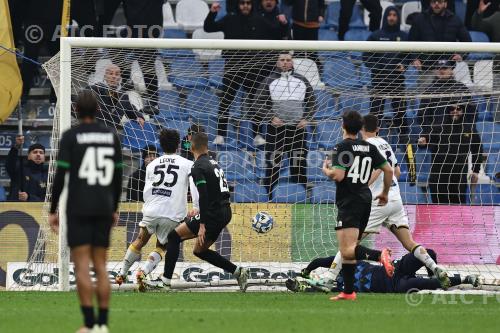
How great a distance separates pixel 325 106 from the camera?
50.8ft

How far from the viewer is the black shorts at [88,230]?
26.5 ft

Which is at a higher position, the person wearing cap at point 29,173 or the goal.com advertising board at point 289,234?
the person wearing cap at point 29,173

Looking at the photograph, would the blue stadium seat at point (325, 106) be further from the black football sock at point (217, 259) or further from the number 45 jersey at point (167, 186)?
the black football sock at point (217, 259)

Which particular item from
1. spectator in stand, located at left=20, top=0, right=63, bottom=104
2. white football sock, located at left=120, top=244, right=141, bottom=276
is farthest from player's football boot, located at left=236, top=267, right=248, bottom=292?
spectator in stand, located at left=20, top=0, right=63, bottom=104

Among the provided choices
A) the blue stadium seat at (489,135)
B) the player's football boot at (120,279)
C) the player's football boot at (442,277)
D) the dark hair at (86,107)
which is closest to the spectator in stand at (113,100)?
the player's football boot at (120,279)

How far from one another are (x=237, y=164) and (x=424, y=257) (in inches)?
151

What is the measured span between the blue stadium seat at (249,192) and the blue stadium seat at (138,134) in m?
1.39

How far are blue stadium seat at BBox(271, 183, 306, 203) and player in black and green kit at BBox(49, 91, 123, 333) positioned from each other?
687cm

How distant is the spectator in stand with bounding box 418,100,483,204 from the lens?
15.6 meters

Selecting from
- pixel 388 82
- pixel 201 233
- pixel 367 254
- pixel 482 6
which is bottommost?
pixel 367 254

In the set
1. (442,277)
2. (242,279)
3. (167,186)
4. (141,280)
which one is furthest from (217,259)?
(442,277)

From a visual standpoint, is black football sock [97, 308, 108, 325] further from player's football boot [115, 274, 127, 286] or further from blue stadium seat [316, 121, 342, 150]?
blue stadium seat [316, 121, 342, 150]
